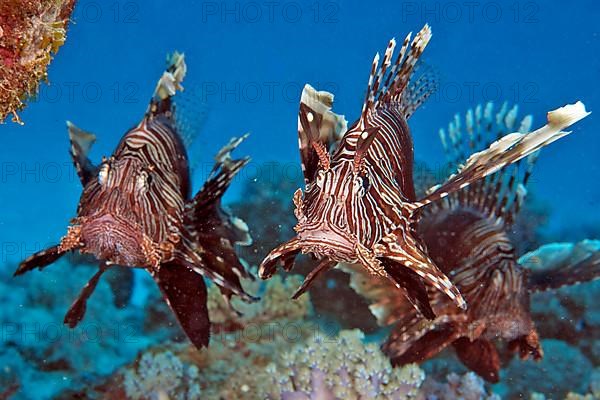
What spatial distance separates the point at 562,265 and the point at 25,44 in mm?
4575

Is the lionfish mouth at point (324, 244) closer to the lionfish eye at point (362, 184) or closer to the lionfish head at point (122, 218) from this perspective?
the lionfish eye at point (362, 184)

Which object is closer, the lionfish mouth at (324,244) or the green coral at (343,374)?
the lionfish mouth at (324,244)

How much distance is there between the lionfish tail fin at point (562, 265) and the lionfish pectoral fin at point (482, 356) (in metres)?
0.69

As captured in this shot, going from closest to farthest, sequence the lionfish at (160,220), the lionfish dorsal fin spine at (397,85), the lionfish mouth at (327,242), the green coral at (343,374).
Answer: the lionfish mouth at (327,242) → the lionfish dorsal fin spine at (397,85) → the lionfish at (160,220) → the green coral at (343,374)

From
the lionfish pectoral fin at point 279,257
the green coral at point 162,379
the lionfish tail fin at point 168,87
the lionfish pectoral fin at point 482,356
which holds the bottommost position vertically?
the lionfish pectoral fin at point 482,356

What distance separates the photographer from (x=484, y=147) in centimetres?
515

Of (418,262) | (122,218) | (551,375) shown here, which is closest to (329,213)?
A: (418,262)

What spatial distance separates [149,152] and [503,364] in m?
4.81

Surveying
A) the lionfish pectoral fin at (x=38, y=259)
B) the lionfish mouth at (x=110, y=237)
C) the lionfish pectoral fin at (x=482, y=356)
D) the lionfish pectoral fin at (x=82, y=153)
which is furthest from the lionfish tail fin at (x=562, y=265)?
the lionfish pectoral fin at (x=38, y=259)

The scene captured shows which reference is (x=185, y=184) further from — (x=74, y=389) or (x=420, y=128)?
(x=420, y=128)

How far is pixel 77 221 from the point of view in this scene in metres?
3.79

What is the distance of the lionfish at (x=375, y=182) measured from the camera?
2.79 m

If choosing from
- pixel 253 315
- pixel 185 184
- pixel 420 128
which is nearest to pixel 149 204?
pixel 185 184

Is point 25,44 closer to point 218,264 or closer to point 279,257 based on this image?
point 279,257
